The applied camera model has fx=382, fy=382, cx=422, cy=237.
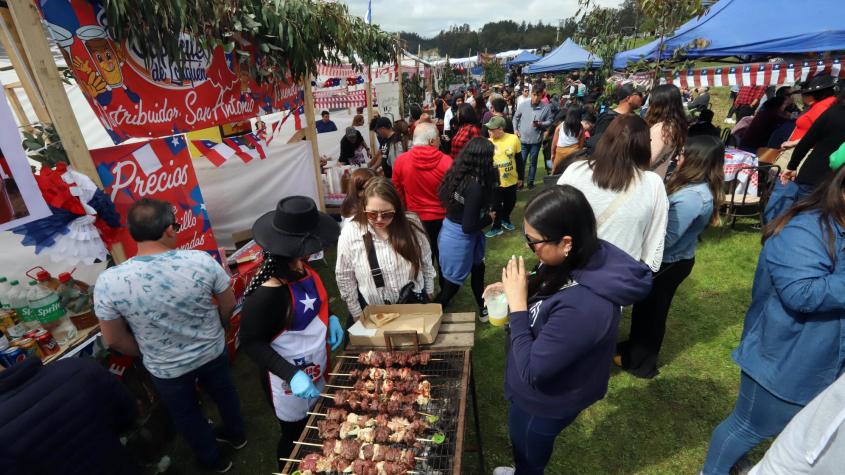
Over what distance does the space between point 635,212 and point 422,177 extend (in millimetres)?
2329

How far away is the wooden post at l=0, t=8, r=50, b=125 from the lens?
8.14ft

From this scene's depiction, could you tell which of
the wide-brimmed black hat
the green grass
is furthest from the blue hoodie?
the green grass

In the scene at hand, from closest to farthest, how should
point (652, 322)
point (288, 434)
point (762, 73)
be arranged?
1. point (288, 434)
2. point (652, 322)
3. point (762, 73)

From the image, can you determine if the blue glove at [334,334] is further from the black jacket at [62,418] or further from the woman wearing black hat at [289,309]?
the black jacket at [62,418]

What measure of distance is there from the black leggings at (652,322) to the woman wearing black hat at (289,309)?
287cm

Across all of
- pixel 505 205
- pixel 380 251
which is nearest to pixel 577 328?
pixel 380 251

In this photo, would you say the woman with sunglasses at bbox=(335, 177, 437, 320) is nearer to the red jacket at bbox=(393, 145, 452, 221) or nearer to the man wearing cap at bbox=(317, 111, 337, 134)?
the red jacket at bbox=(393, 145, 452, 221)

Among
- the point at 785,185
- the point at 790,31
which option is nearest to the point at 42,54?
the point at 785,185

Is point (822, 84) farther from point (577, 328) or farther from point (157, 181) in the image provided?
point (157, 181)

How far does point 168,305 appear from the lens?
7.77 feet

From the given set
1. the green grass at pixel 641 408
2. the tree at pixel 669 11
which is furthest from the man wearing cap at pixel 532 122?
the green grass at pixel 641 408

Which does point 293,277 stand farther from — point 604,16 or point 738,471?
point 604,16

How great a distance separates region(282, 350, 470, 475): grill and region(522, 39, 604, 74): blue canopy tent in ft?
51.6

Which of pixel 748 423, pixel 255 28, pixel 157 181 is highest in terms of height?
pixel 255 28
